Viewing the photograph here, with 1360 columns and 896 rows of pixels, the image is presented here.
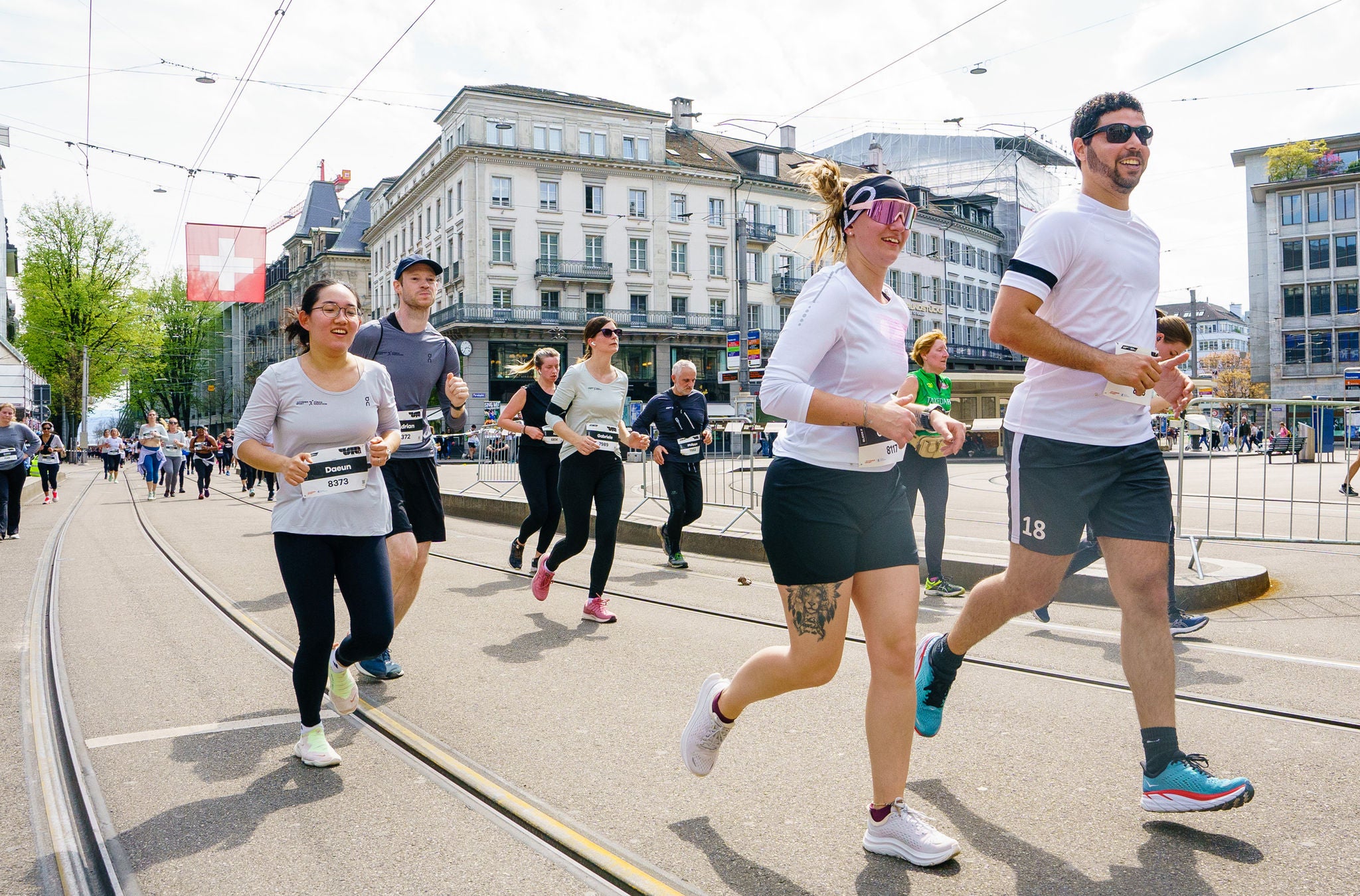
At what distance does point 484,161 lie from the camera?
54.7m

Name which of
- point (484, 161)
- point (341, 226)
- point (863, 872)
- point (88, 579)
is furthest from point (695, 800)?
point (341, 226)

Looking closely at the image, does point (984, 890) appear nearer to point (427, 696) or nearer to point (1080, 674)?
point (1080, 674)

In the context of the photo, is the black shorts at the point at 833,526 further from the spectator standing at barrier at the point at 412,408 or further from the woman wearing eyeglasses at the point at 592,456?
the woman wearing eyeglasses at the point at 592,456

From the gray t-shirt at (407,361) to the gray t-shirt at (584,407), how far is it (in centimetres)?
166

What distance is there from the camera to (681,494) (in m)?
9.84

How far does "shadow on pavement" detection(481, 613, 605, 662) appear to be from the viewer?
19.3 feet

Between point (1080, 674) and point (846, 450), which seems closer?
point (846, 450)

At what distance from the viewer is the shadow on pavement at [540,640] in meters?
5.88

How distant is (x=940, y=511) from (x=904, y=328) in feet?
14.5

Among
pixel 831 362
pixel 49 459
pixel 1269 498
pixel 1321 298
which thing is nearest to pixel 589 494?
pixel 831 362

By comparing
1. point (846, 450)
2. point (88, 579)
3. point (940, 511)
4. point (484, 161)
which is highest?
point (484, 161)

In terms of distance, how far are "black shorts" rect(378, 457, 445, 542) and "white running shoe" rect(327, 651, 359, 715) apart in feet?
3.22

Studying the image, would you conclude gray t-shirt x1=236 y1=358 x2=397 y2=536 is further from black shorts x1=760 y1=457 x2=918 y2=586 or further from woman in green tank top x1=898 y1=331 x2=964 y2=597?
woman in green tank top x1=898 y1=331 x2=964 y2=597

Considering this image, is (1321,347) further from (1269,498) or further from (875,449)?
(875,449)
